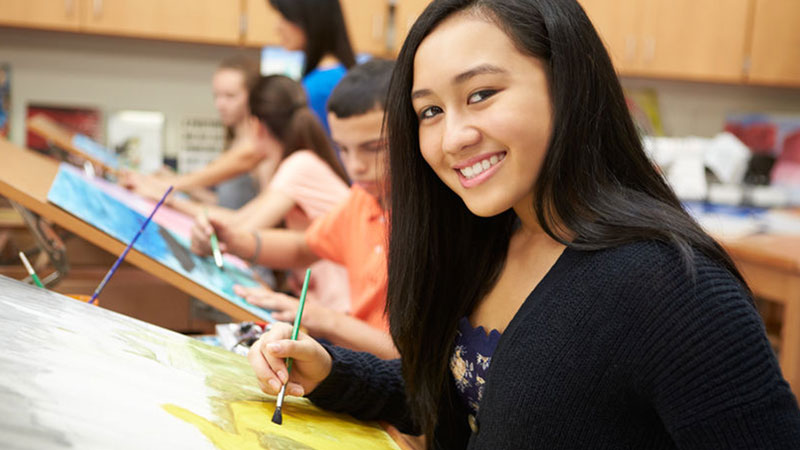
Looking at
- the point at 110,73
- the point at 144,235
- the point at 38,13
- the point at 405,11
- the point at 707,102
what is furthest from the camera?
the point at 707,102

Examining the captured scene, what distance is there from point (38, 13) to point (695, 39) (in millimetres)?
2668

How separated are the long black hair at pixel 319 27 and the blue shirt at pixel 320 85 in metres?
0.03

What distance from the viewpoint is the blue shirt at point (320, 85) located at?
2.19 metres

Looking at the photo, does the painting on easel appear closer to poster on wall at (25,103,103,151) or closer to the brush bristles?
the brush bristles

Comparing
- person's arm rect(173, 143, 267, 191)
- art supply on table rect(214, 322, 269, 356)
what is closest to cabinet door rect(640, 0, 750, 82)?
person's arm rect(173, 143, 267, 191)

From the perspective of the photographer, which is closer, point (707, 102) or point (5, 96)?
point (5, 96)

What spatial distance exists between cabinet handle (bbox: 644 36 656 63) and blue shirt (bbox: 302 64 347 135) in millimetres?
1661

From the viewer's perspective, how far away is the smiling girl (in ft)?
1.95

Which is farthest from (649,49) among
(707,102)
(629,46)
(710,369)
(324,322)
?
(710,369)

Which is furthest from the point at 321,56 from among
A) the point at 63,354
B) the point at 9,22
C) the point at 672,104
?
the point at 672,104

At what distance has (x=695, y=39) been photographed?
3354 mm

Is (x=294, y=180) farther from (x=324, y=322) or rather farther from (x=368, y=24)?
(x=368, y=24)

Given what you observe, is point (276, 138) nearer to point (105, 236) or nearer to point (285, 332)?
point (105, 236)

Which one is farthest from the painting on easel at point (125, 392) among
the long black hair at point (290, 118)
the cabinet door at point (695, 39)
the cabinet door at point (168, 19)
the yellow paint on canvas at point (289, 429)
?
the cabinet door at point (695, 39)
